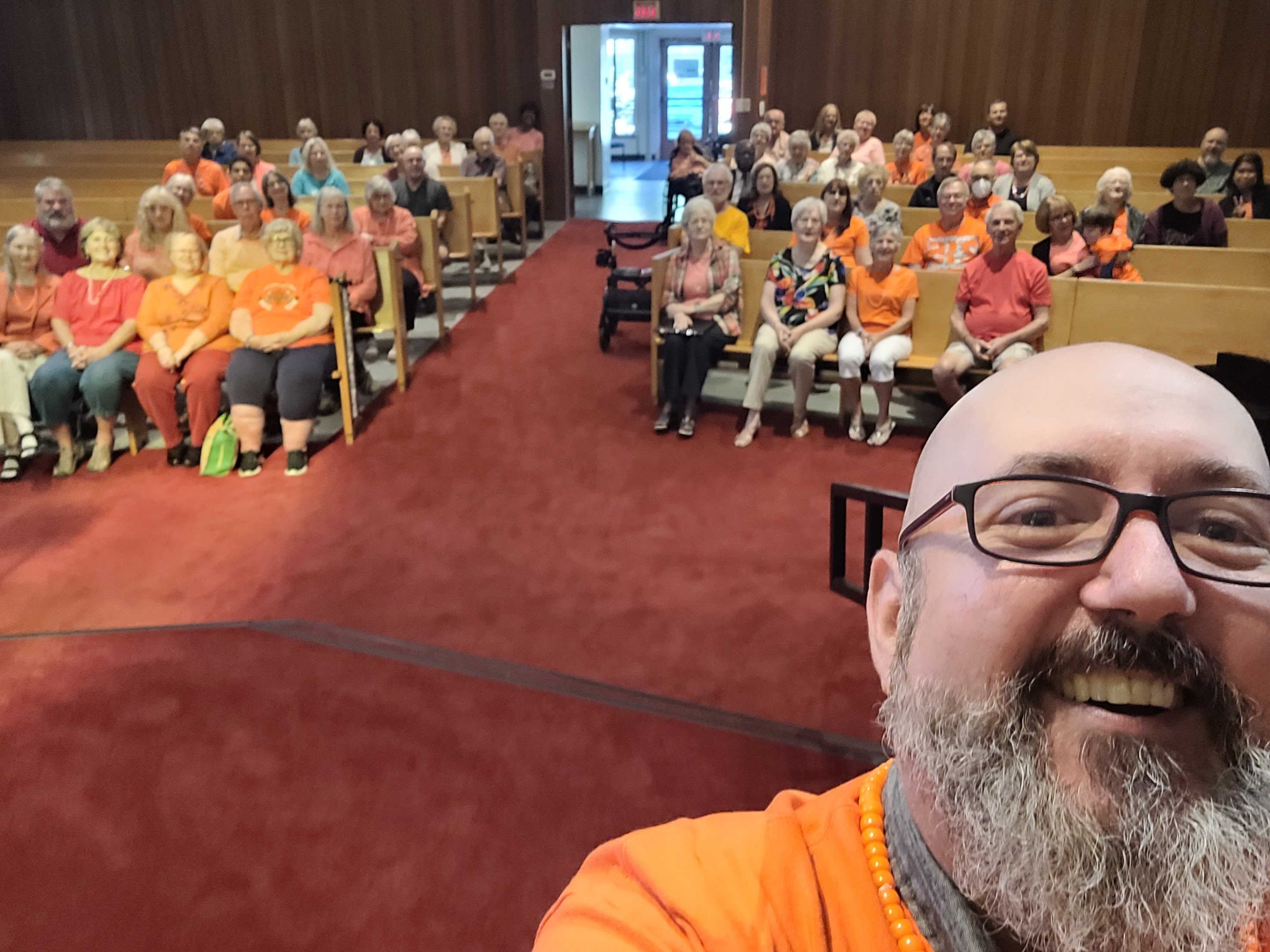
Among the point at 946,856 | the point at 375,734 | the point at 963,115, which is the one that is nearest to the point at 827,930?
the point at 946,856

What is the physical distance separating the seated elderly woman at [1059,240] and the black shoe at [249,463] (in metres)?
3.68

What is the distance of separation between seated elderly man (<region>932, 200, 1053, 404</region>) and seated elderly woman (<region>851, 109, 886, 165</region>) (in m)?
3.75

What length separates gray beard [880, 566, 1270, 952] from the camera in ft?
2.20

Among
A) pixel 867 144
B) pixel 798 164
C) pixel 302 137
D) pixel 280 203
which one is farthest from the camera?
pixel 302 137

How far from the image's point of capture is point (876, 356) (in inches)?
171

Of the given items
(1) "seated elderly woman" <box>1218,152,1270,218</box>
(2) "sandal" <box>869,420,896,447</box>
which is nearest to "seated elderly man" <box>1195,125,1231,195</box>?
(1) "seated elderly woman" <box>1218,152,1270,218</box>

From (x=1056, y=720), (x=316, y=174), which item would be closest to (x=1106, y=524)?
(x=1056, y=720)

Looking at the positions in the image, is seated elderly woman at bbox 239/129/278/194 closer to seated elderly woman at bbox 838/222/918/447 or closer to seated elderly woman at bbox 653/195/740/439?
seated elderly woman at bbox 653/195/740/439

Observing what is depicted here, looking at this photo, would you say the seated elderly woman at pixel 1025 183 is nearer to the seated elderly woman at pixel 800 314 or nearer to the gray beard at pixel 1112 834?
the seated elderly woman at pixel 800 314

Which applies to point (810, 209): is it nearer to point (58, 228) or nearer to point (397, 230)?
point (397, 230)

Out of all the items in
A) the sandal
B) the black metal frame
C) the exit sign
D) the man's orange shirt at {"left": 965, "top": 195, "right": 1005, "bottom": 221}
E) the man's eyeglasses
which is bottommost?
the sandal

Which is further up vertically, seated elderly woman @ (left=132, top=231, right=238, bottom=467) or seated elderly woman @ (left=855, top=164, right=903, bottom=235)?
seated elderly woman @ (left=855, top=164, right=903, bottom=235)

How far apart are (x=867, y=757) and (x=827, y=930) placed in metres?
1.58

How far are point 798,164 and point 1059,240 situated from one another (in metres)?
2.84
